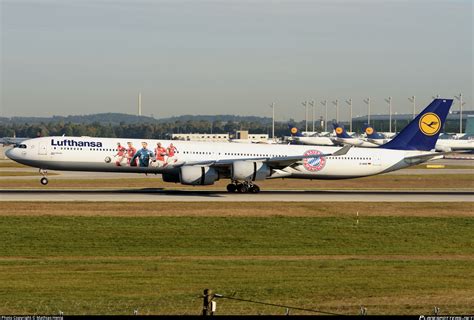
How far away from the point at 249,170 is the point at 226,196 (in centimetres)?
261

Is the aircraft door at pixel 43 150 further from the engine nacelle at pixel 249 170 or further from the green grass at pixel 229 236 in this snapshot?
the green grass at pixel 229 236

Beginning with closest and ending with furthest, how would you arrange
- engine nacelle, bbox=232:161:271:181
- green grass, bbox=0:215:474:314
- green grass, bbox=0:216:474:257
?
1. green grass, bbox=0:215:474:314
2. green grass, bbox=0:216:474:257
3. engine nacelle, bbox=232:161:271:181

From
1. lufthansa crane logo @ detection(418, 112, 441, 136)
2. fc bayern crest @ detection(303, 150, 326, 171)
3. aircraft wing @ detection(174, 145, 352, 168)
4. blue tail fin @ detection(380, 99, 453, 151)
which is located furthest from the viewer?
lufthansa crane logo @ detection(418, 112, 441, 136)

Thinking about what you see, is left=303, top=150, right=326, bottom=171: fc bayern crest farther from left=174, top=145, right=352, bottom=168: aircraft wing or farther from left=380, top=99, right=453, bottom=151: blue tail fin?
left=380, top=99, right=453, bottom=151: blue tail fin

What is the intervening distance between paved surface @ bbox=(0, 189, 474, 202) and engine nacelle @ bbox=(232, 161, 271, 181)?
126 cm

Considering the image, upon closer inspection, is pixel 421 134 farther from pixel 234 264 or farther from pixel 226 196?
pixel 234 264

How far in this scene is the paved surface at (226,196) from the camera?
173 feet

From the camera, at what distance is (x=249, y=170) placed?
2253 inches

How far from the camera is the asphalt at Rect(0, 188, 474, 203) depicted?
52719 millimetres

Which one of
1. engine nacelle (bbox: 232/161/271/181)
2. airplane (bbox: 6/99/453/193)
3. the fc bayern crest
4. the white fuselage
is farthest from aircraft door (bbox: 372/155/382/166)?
engine nacelle (bbox: 232/161/271/181)

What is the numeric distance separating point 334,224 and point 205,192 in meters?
19.1

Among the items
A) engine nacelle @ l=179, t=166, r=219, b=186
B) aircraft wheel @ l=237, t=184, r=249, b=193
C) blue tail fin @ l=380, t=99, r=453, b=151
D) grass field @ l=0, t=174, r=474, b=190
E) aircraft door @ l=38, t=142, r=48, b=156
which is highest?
blue tail fin @ l=380, t=99, r=453, b=151

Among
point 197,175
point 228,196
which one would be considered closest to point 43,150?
point 197,175

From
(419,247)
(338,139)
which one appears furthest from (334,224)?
(338,139)
